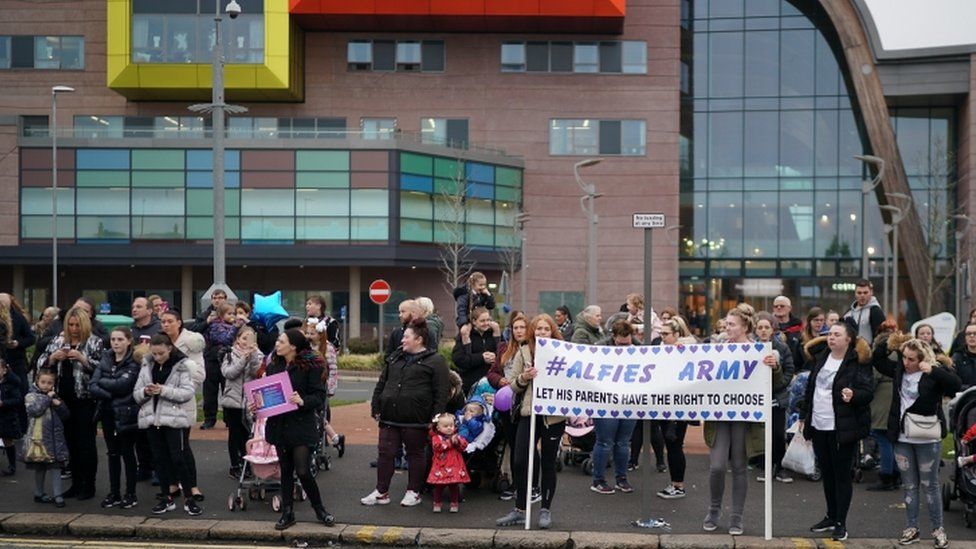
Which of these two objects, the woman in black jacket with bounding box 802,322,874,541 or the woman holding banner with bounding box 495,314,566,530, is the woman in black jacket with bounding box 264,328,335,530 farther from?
the woman in black jacket with bounding box 802,322,874,541

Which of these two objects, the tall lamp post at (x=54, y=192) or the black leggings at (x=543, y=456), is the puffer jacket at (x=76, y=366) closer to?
the black leggings at (x=543, y=456)

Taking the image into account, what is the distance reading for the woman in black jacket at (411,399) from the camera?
1042 cm

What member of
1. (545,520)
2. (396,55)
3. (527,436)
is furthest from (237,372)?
(396,55)

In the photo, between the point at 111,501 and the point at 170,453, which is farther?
the point at 111,501

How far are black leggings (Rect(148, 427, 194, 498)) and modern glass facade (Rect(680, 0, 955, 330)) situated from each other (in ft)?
156

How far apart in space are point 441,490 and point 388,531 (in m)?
1.17

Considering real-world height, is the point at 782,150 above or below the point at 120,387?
above

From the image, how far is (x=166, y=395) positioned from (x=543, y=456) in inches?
145

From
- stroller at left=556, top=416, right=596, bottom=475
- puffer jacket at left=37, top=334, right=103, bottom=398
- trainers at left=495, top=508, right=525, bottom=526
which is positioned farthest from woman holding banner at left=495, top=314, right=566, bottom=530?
puffer jacket at left=37, top=334, right=103, bottom=398

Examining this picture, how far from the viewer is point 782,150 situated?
55.0 meters

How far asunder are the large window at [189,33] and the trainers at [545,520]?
40.6 m

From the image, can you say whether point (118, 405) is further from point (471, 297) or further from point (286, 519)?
point (471, 297)

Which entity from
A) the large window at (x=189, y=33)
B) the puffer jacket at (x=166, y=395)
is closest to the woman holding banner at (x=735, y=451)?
the puffer jacket at (x=166, y=395)

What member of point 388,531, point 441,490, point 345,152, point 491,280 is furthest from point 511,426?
point 491,280
